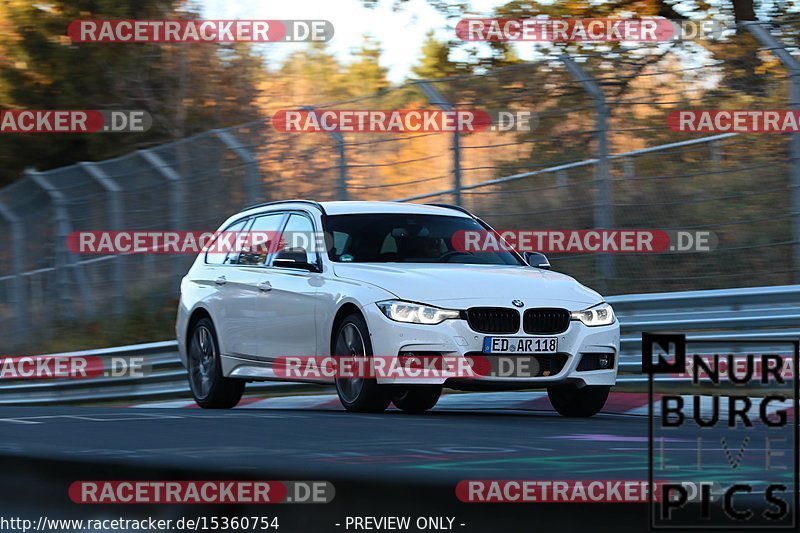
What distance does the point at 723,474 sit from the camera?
549cm

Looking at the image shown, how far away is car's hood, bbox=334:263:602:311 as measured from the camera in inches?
379

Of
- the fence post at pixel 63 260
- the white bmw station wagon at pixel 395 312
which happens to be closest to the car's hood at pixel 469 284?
the white bmw station wagon at pixel 395 312

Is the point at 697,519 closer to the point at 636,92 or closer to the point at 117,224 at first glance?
the point at 636,92

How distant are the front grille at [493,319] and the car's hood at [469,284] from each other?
5 cm

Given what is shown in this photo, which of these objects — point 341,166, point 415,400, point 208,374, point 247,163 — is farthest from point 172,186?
point 415,400

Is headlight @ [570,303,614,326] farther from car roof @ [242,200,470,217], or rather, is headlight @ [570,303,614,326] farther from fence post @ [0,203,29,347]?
fence post @ [0,203,29,347]

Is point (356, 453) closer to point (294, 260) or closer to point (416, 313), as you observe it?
point (416, 313)

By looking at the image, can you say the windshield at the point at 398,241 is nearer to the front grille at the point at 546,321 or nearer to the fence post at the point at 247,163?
the front grille at the point at 546,321

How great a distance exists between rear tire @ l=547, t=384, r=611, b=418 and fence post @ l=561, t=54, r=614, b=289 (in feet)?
10.8

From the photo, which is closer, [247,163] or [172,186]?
[247,163]

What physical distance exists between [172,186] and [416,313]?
31.7 feet

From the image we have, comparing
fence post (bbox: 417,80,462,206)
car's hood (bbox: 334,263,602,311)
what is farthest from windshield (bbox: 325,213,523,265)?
fence post (bbox: 417,80,462,206)

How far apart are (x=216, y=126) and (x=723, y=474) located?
77.0ft

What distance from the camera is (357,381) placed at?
32.2ft
